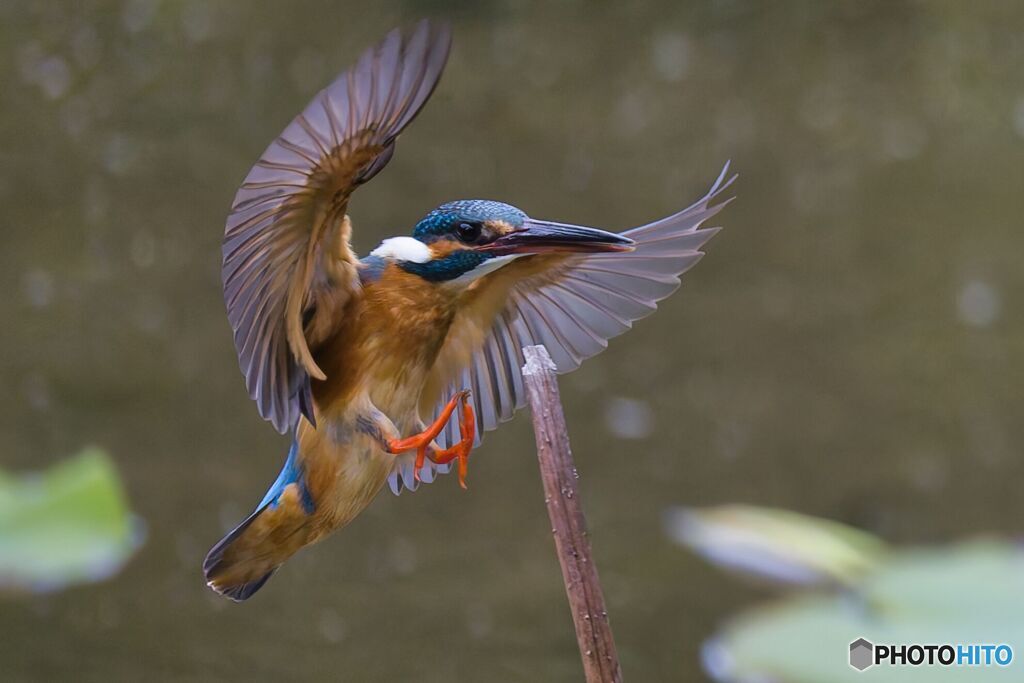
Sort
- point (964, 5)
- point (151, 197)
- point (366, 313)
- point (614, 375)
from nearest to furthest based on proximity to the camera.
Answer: point (366, 313), point (614, 375), point (151, 197), point (964, 5)

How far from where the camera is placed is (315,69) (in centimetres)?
404

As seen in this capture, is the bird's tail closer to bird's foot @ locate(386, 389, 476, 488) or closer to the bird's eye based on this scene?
bird's foot @ locate(386, 389, 476, 488)

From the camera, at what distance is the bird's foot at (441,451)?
3.90 ft

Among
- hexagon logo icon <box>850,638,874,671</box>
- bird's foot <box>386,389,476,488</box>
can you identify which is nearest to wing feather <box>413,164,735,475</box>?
bird's foot <box>386,389,476,488</box>

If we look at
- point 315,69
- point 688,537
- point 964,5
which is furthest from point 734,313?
point 964,5

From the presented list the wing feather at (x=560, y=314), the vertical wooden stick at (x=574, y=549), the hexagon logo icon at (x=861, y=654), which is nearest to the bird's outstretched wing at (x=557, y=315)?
the wing feather at (x=560, y=314)

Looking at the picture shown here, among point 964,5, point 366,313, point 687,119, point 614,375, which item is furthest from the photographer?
point 964,5

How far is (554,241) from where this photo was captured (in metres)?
1.18

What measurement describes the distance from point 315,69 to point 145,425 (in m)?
1.40

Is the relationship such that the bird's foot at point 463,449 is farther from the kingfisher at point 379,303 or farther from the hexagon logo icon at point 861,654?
the hexagon logo icon at point 861,654

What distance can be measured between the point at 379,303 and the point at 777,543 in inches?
63.3

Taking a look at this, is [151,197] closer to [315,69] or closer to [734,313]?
[315,69]

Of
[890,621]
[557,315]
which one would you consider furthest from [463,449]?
[890,621]

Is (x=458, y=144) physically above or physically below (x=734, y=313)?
above
